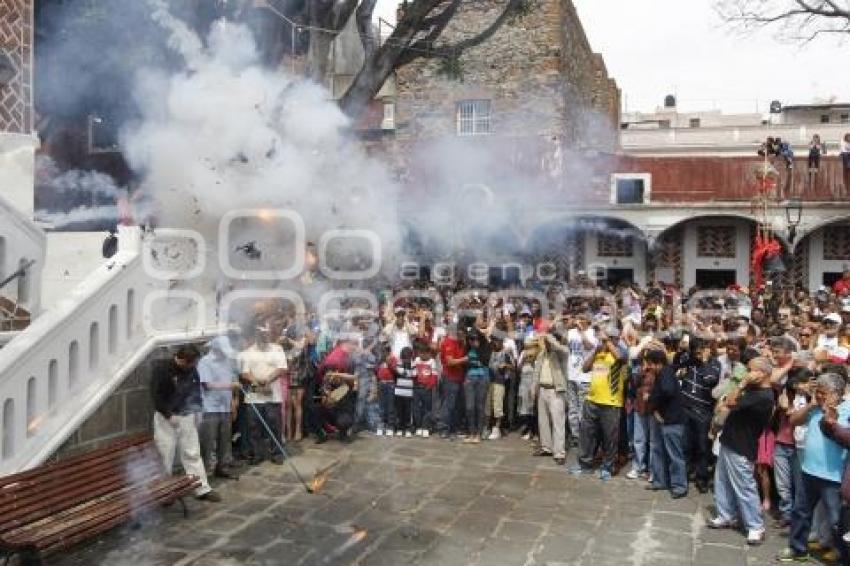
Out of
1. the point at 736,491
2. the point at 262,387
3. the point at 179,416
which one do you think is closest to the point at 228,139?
the point at 262,387

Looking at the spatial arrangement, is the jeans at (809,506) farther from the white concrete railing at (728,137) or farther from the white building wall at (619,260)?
the white concrete railing at (728,137)

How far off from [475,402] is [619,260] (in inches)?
565

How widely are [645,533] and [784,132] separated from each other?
2514 centimetres

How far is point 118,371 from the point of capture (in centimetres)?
651

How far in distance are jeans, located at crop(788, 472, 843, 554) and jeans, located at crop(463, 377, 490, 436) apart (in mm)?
3942

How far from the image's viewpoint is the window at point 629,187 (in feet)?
71.4

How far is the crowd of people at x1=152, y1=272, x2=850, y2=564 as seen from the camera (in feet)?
19.6

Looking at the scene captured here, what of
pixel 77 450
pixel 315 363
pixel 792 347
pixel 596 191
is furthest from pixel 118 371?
pixel 596 191

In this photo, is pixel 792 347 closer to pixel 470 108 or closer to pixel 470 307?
pixel 470 307

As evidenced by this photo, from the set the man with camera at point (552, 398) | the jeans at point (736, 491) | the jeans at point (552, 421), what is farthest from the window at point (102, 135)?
the jeans at point (736, 491)

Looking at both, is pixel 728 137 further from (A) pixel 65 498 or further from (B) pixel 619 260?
(A) pixel 65 498

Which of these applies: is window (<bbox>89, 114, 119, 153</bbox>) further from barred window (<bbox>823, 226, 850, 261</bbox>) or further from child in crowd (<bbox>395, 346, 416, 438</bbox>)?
barred window (<bbox>823, 226, 850, 261</bbox>)

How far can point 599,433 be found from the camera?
7.94 meters

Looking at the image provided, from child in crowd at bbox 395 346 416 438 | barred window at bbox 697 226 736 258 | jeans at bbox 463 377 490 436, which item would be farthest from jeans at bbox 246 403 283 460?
barred window at bbox 697 226 736 258
